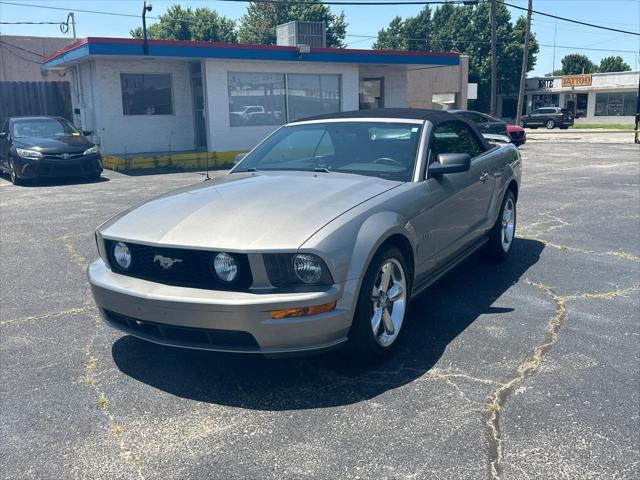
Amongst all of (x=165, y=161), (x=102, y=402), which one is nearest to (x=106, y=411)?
(x=102, y=402)

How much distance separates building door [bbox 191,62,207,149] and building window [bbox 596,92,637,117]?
43.6 meters

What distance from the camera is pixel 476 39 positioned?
220 feet

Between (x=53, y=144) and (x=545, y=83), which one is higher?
(x=545, y=83)

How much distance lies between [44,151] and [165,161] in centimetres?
449

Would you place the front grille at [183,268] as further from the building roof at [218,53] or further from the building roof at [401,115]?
the building roof at [218,53]

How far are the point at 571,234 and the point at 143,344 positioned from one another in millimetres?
5579

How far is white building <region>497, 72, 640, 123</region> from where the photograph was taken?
2050 inches

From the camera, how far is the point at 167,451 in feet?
9.96

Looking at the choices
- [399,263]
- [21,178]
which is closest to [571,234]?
[399,263]

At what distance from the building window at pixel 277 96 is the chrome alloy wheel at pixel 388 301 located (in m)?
15.8

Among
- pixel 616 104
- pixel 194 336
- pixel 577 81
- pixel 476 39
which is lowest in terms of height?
pixel 194 336

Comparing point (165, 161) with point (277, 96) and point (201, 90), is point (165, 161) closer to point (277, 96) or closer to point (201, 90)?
point (201, 90)

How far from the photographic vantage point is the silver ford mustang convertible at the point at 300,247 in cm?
337

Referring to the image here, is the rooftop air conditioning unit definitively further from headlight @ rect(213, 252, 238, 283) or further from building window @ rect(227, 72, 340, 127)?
headlight @ rect(213, 252, 238, 283)
